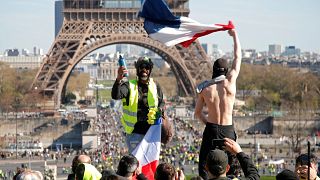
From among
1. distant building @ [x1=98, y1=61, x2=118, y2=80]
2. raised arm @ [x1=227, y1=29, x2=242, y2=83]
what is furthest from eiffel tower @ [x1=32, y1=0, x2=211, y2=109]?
distant building @ [x1=98, y1=61, x2=118, y2=80]

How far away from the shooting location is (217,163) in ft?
22.6

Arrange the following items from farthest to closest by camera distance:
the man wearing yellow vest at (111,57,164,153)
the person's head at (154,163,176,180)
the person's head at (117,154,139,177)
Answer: the man wearing yellow vest at (111,57,164,153), the person's head at (117,154,139,177), the person's head at (154,163,176,180)

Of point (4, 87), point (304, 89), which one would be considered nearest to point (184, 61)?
point (304, 89)

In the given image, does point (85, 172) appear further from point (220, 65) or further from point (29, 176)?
point (220, 65)

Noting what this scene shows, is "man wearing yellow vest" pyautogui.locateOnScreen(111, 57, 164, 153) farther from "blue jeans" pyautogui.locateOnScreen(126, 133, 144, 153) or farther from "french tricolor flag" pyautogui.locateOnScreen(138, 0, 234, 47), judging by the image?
"french tricolor flag" pyautogui.locateOnScreen(138, 0, 234, 47)

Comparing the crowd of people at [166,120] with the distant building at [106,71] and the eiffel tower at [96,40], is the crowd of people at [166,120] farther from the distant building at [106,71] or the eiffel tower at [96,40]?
the distant building at [106,71]

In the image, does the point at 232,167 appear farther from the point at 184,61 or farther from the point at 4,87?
the point at 4,87

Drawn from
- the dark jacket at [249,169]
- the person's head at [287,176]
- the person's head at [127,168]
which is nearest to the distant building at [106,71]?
the person's head at [127,168]

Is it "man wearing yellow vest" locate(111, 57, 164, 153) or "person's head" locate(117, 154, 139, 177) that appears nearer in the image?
"person's head" locate(117, 154, 139, 177)

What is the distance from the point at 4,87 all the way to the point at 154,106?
7226 centimetres

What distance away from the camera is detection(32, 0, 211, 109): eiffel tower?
200 ft

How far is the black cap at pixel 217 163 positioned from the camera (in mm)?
6871

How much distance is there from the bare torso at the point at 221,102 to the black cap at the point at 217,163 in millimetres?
1811

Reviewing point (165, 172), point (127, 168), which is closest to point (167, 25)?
point (127, 168)
